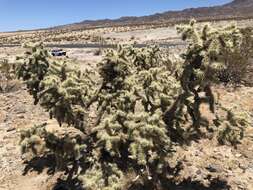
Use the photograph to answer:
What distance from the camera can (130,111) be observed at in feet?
32.3

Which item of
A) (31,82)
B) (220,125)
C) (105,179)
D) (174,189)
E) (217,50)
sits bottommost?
(174,189)

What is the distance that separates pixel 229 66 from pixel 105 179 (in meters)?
11.0

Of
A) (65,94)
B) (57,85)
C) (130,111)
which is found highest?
(57,85)

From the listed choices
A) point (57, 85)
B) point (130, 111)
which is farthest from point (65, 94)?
point (130, 111)

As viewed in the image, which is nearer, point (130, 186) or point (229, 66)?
point (130, 186)

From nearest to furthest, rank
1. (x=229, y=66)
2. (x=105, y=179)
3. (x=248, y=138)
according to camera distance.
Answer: (x=105, y=179)
(x=248, y=138)
(x=229, y=66)

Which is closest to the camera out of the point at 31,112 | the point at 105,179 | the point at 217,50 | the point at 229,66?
the point at 217,50

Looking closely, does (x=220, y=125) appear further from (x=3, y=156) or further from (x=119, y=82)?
(x=3, y=156)

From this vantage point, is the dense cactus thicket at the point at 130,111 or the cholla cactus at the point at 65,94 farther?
the cholla cactus at the point at 65,94

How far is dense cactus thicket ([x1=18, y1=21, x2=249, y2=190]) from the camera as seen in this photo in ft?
29.7

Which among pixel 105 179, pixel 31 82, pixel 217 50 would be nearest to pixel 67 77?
pixel 31 82

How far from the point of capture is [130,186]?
10.6 meters

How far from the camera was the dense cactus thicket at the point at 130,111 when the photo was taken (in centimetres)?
904

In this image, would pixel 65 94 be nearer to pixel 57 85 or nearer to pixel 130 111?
pixel 57 85
